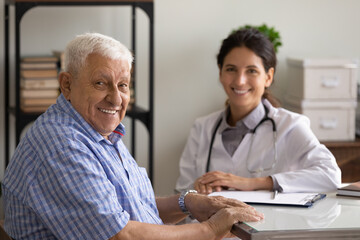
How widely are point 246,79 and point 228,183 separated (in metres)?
0.54

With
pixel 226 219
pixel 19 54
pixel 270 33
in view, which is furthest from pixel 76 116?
pixel 270 33

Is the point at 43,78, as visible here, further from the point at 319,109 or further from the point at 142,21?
the point at 319,109

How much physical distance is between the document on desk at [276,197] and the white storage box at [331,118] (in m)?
1.35

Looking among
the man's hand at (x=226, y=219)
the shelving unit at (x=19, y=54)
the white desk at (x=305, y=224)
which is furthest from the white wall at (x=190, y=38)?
the man's hand at (x=226, y=219)

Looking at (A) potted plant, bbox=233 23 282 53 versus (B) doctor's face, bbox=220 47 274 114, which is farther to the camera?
(A) potted plant, bbox=233 23 282 53

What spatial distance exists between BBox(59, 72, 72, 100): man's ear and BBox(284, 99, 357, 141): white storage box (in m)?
1.95

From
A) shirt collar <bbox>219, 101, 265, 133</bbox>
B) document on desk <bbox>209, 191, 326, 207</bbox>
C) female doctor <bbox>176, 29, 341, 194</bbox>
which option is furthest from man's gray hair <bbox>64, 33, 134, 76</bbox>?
shirt collar <bbox>219, 101, 265, 133</bbox>

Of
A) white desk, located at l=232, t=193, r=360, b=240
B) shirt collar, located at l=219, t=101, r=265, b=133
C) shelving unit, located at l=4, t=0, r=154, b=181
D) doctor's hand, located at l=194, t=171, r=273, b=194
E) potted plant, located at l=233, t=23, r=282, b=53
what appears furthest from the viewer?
potted plant, located at l=233, t=23, r=282, b=53

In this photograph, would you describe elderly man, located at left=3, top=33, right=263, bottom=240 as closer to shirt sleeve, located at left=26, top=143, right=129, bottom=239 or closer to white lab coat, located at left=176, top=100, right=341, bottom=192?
shirt sleeve, located at left=26, top=143, right=129, bottom=239

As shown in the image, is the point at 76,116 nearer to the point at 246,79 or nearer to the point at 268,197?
the point at 268,197

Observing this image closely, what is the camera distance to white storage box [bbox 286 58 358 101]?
11.2ft

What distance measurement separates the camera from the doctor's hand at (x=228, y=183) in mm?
2240

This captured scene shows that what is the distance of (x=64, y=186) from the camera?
152 centimetres

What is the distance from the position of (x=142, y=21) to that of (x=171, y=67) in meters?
A: 0.30
